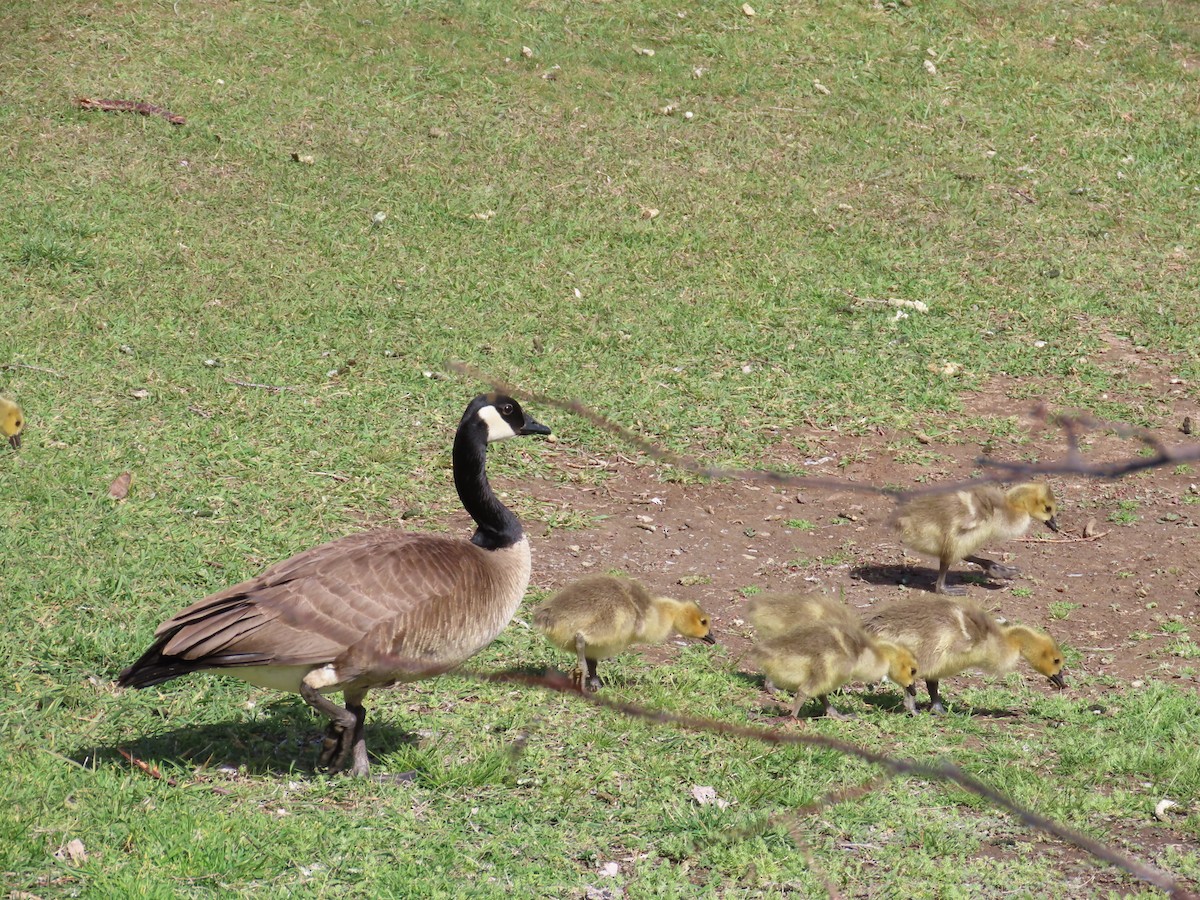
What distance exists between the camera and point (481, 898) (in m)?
4.52

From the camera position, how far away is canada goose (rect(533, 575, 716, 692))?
611cm

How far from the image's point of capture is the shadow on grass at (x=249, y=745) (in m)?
5.21

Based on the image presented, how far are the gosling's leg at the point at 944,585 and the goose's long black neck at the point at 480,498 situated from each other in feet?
10.1

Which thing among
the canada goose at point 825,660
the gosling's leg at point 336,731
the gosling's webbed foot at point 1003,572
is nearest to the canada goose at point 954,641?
the canada goose at point 825,660

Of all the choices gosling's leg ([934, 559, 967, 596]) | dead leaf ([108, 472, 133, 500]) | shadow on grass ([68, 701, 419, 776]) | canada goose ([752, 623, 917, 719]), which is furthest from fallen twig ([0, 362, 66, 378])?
gosling's leg ([934, 559, 967, 596])

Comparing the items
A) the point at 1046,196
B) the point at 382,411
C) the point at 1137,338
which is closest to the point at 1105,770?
the point at 382,411

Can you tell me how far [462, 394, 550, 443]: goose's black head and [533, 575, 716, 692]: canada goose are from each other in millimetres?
774

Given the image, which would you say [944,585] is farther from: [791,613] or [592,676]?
[592,676]

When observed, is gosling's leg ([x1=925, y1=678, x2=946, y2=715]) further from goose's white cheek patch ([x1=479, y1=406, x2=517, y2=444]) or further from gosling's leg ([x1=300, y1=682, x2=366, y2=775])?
gosling's leg ([x1=300, y1=682, x2=366, y2=775])

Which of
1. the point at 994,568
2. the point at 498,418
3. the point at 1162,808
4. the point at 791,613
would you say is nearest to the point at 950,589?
the point at 994,568

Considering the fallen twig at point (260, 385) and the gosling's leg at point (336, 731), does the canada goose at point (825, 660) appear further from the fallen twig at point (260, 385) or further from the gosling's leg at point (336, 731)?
the fallen twig at point (260, 385)

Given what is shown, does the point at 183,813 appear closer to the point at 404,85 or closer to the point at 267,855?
the point at 267,855

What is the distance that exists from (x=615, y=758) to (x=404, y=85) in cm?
955

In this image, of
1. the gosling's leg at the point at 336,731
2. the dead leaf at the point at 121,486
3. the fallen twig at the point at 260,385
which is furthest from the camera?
the fallen twig at the point at 260,385
